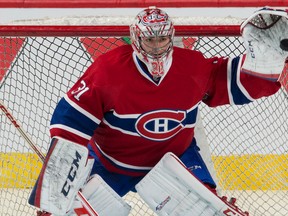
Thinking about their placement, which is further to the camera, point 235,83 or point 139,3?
point 139,3

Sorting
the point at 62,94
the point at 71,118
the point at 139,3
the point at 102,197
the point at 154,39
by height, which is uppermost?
the point at 154,39

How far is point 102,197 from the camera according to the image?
2475mm

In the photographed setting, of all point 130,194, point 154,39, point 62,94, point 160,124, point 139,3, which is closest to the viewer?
point 154,39

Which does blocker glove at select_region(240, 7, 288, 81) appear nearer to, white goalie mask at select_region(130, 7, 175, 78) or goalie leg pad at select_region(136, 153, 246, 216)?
white goalie mask at select_region(130, 7, 175, 78)

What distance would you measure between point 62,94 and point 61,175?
61 centimetres

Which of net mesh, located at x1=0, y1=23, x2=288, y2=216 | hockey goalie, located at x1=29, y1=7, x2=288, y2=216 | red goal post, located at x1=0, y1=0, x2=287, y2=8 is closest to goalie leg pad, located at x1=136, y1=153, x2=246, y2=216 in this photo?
hockey goalie, located at x1=29, y1=7, x2=288, y2=216

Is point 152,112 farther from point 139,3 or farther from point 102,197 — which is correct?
point 139,3

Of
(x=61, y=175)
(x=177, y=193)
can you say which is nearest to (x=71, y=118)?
(x=61, y=175)

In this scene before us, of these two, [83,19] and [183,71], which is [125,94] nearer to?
[183,71]

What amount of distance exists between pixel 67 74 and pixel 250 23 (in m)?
0.81

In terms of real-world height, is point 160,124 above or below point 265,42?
below

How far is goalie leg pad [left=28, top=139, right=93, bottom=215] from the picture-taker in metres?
2.35

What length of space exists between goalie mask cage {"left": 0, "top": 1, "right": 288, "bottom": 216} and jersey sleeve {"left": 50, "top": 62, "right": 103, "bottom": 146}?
0.40 m

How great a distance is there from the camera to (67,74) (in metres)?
2.92
